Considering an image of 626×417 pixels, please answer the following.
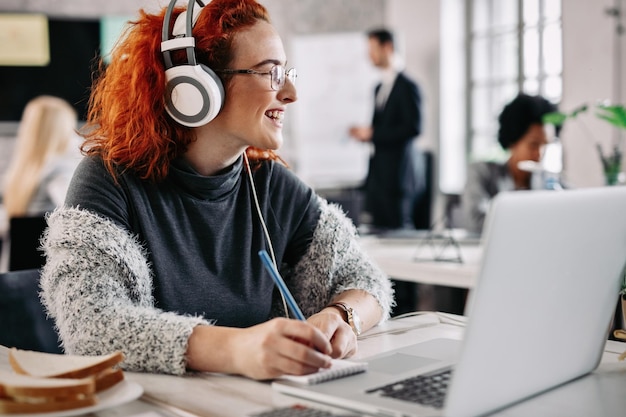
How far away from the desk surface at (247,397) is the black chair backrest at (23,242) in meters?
1.30

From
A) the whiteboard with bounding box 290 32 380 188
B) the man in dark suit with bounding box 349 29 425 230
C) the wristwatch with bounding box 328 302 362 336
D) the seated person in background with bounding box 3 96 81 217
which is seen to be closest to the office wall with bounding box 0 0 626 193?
the whiteboard with bounding box 290 32 380 188

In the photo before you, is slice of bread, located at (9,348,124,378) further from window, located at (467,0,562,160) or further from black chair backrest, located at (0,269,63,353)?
window, located at (467,0,562,160)

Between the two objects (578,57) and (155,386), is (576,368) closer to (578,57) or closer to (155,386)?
(155,386)

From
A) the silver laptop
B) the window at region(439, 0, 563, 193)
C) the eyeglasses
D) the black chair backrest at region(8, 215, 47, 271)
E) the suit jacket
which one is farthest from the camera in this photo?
the window at region(439, 0, 563, 193)

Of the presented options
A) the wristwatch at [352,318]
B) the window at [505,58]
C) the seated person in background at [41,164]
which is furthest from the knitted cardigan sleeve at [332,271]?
the window at [505,58]

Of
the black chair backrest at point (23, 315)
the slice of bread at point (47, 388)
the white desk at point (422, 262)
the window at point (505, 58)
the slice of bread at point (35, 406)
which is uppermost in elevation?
the window at point (505, 58)

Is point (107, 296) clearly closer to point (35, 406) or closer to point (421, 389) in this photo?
point (35, 406)

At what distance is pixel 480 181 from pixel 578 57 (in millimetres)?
1840

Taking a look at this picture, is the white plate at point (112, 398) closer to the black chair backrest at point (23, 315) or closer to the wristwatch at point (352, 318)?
the wristwatch at point (352, 318)

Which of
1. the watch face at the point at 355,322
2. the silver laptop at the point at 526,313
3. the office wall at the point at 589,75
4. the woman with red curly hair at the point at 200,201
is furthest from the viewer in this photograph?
the office wall at the point at 589,75

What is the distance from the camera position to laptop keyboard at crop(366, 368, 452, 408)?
34.9 inches

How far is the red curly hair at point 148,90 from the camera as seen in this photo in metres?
1.40

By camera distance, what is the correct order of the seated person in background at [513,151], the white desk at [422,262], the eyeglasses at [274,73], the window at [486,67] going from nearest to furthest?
the eyeglasses at [274,73] → the white desk at [422,262] → the seated person in background at [513,151] → the window at [486,67]

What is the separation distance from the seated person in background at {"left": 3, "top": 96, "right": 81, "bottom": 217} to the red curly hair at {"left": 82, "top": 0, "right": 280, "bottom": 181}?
2000mm
